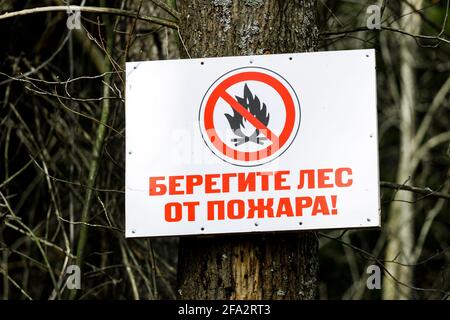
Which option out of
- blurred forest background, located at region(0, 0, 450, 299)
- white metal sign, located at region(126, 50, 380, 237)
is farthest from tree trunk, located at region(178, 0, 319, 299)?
blurred forest background, located at region(0, 0, 450, 299)

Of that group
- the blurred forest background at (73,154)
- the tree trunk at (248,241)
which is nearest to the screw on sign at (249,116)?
the tree trunk at (248,241)

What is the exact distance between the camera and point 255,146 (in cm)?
362

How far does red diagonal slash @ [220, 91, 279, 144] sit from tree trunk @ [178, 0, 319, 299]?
173 millimetres

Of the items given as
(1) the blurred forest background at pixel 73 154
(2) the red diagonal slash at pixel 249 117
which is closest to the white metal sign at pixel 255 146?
(2) the red diagonal slash at pixel 249 117

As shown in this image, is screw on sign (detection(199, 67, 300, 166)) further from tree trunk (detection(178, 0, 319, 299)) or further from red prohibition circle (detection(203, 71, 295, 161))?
tree trunk (detection(178, 0, 319, 299))

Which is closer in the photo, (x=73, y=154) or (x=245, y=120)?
(x=245, y=120)

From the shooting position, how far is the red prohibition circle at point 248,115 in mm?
3615

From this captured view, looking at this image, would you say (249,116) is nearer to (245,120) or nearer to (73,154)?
(245,120)

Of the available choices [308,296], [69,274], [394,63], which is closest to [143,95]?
[308,296]

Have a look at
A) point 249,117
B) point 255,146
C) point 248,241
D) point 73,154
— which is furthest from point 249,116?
Result: point 73,154

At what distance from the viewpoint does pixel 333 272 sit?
38.2 ft

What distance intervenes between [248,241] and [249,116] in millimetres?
428

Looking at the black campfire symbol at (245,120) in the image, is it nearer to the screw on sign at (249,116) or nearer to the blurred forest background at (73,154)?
the screw on sign at (249,116)

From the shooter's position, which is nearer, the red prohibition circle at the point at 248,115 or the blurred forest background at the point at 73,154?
A: the red prohibition circle at the point at 248,115
